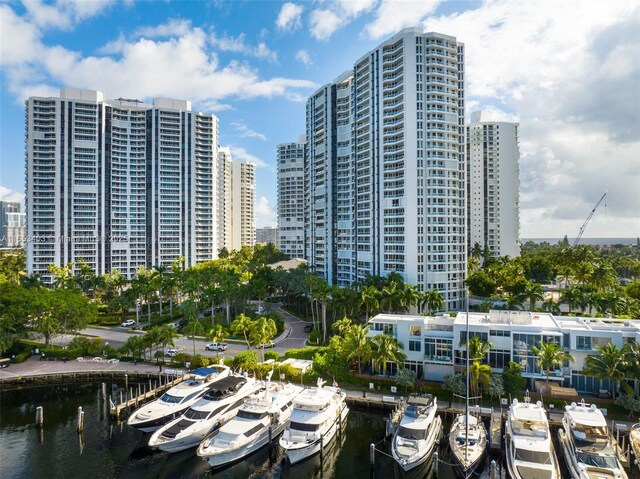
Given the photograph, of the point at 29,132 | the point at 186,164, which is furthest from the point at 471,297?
the point at 29,132

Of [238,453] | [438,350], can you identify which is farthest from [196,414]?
[438,350]

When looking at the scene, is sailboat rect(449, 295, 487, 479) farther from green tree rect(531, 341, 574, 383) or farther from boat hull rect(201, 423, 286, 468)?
boat hull rect(201, 423, 286, 468)

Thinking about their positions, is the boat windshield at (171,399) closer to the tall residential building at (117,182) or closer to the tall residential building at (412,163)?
the tall residential building at (412,163)

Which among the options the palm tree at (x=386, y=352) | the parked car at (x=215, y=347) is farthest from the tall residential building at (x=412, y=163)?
the palm tree at (x=386, y=352)

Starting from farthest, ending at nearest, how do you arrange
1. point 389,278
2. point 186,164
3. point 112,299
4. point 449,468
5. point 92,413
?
point 186,164
point 112,299
point 389,278
point 92,413
point 449,468

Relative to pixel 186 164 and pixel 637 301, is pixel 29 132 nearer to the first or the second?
pixel 186 164

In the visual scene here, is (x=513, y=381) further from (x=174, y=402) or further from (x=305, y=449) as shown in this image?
(x=174, y=402)
